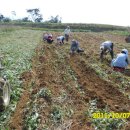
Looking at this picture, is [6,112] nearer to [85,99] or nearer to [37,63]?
[85,99]

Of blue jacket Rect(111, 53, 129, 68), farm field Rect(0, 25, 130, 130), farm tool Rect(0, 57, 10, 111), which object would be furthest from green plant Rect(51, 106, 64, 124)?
blue jacket Rect(111, 53, 129, 68)

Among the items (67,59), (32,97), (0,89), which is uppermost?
(0,89)

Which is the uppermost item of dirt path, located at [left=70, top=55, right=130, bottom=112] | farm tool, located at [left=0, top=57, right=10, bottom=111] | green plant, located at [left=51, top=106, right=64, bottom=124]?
farm tool, located at [left=0, top=57, right=10, bottom=111]

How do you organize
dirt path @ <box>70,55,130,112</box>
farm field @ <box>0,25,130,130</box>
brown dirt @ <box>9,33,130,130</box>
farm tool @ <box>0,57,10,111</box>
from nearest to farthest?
farm field @ <box>0,25,130,130</box>, brown dirt @ <box>9,33,130,130</box>, farm tool @ <box>0,57,10,111</box>, dirt path @ <box>70,55,130,112</box>

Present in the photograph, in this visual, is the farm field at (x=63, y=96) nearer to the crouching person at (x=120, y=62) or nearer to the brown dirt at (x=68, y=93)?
the brown dirt at (x=68, y=93)

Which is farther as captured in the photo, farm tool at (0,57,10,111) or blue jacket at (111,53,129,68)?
blue jacket at (111,53,129,68)

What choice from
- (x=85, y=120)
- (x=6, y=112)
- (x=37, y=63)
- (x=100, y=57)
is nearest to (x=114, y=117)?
(x=85, y=120)

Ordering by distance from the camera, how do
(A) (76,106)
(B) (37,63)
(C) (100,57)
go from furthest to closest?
(C) (100,57)
(B) (37,63)
(A) (76,106)

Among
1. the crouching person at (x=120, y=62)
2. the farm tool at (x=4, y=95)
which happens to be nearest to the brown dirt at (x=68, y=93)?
the farm tool at (x=4, y=95)

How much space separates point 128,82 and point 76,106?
11.7 ft

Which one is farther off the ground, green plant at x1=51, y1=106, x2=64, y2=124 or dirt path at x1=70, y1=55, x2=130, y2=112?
green plant at x1=51, y1=106, x2=64, y2=124

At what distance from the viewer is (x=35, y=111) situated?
870 centimetres

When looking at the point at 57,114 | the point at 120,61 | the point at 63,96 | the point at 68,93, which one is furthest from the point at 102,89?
the point at 57,114

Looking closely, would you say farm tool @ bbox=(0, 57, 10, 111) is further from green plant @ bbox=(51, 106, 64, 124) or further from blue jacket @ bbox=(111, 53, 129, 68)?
blue jacket @ bbox=(111, 53, 129, 68)
